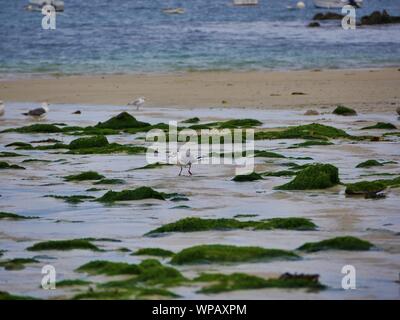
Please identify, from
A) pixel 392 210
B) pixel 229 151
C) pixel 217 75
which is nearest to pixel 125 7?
pixel 217 75

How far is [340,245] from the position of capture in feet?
31.1

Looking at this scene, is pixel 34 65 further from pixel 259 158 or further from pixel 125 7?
pixel 125 7

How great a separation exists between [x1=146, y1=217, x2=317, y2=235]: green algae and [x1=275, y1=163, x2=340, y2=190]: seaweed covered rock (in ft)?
7.11

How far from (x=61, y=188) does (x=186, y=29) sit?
47575mm

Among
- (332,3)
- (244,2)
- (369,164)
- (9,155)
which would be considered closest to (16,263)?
(369,164)

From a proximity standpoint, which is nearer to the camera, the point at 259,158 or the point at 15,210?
the point at 15,210

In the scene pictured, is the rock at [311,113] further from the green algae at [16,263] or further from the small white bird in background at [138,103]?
the green algae at [16,263]

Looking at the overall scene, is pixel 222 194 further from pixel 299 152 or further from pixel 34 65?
pixel 34 65

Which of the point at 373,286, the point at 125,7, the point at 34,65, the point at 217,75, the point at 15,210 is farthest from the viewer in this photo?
the point at 125,7

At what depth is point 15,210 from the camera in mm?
12125

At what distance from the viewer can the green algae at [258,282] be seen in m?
8.09

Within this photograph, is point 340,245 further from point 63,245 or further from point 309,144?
point 309,144

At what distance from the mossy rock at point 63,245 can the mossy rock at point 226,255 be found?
105 cm

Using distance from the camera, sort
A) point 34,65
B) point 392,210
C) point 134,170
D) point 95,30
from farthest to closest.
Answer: point 95,30
point 34,65
point 134,170
point 392,210
